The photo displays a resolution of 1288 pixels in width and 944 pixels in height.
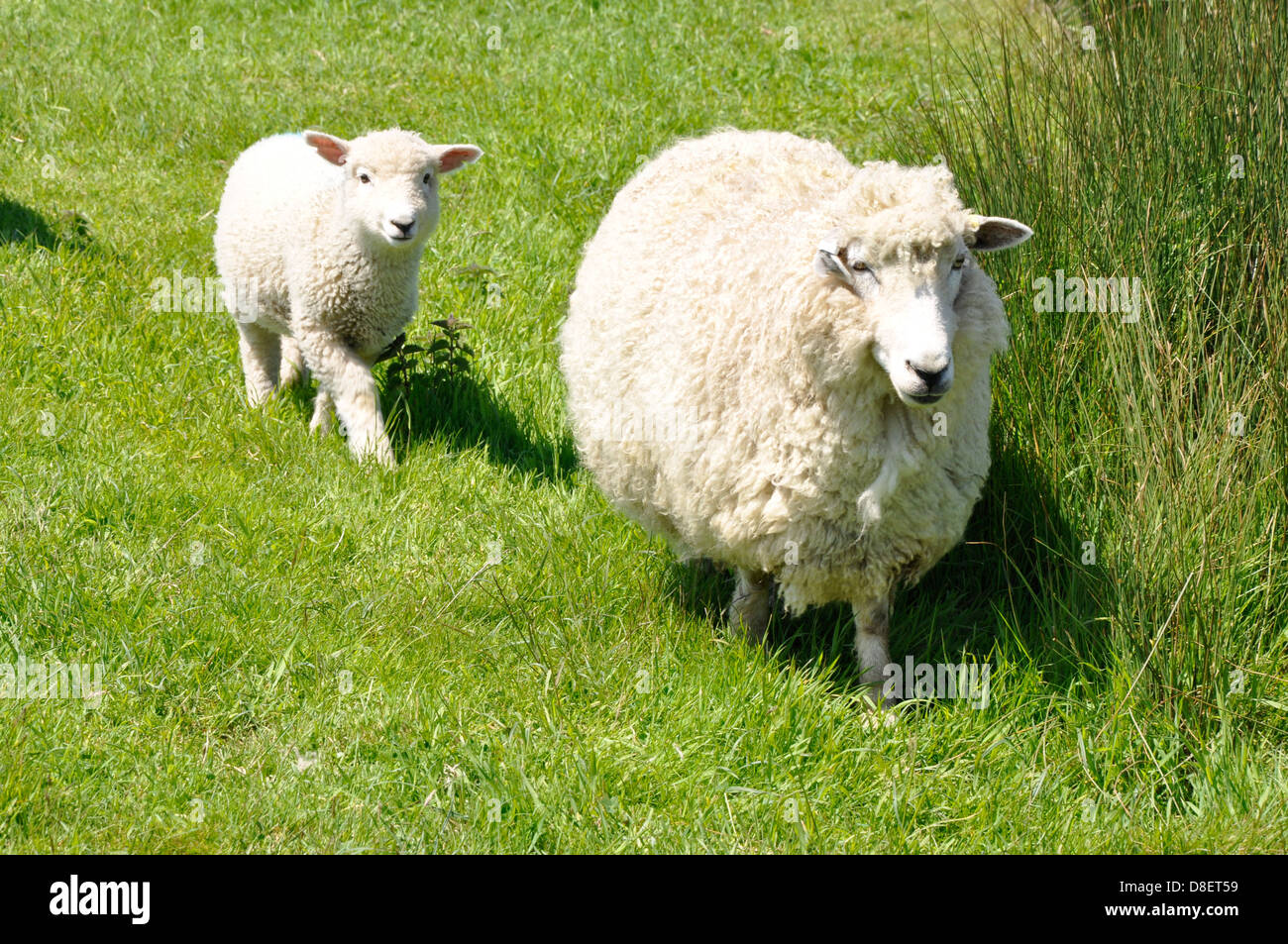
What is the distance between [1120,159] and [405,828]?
3.28 meters

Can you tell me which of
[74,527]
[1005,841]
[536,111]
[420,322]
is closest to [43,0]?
[536,111]

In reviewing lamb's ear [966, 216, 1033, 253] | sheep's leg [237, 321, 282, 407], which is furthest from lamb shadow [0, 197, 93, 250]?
lamb's ear [966, 216, 1033, 253]

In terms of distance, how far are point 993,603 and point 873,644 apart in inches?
19.5

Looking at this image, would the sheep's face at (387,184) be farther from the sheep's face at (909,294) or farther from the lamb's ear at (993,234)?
the lamb's ear at (993,234)

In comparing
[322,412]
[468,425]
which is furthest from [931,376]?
[322,412]

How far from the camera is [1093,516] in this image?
4.27m

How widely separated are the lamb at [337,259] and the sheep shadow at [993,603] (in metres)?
1.68

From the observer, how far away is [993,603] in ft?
14.3

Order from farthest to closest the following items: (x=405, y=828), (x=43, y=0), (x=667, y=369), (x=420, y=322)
Result: (x=43, y=0) → (x=420, y=322) → (x=667, y=369) → (x=405, y=828)

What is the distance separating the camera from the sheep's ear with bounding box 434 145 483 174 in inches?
215

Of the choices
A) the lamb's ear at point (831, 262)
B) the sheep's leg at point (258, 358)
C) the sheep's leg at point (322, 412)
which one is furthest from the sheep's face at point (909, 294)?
the sheep's leg at point (258, 358)

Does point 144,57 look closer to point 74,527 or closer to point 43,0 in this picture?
point 43,0

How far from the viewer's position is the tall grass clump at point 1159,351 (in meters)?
3.88

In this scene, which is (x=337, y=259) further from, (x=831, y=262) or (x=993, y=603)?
(x=993, y=603)
